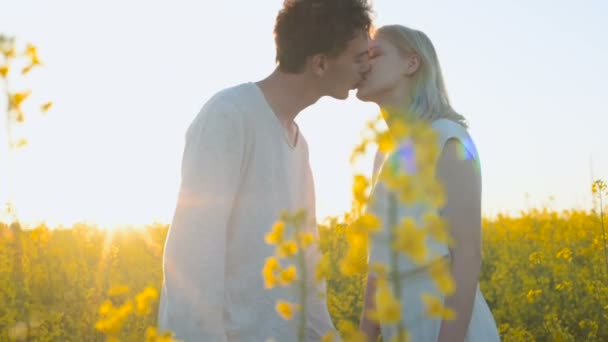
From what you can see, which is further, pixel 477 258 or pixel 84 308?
pixel 84 308

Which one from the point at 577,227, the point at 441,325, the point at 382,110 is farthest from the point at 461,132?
the point at 577,227

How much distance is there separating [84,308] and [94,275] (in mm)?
756

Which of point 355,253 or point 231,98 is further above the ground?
point 231,98

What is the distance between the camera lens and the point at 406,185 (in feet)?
3.22

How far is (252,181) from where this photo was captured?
2736mm

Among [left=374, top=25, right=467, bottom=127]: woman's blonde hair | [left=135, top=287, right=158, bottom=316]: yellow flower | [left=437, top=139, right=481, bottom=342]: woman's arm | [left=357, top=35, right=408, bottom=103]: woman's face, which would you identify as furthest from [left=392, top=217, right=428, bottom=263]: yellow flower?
[left=357, top=35, right=408, bottom=103]: woman's face

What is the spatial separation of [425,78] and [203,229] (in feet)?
3.88

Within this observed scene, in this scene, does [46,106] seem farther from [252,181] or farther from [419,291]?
[419,291]

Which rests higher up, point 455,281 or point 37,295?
point 455,281

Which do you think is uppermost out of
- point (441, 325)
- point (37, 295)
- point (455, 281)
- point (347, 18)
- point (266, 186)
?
point (347, 18)

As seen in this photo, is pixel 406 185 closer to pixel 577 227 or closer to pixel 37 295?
pixel 37 295

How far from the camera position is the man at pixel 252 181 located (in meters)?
2.49

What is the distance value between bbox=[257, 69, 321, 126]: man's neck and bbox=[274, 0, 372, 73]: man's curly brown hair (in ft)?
0.14

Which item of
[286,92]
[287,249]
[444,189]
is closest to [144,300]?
[287,249]
